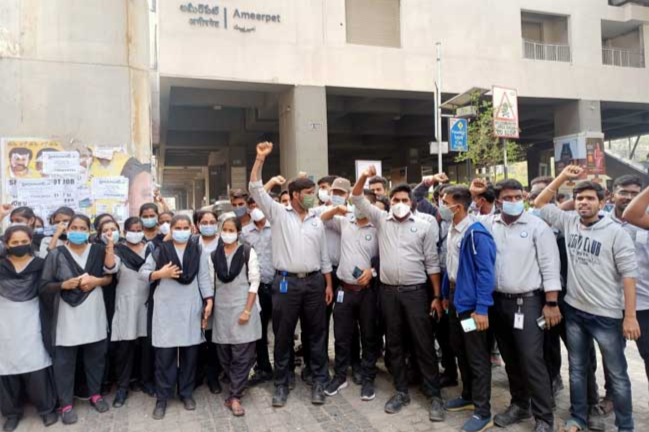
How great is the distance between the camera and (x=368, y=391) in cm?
430

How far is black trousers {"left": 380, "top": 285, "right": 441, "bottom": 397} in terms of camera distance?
4020mm

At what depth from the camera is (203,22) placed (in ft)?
41.5

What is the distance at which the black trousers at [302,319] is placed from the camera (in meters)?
4.20

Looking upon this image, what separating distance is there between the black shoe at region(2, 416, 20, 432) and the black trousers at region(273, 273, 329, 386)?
223cm

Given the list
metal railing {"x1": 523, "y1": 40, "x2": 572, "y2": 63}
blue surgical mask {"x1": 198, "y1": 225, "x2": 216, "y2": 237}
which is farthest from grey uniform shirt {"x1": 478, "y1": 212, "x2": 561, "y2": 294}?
metal railing {"x1": 523, "y1": 40, "x2": 572, "y2": 63}

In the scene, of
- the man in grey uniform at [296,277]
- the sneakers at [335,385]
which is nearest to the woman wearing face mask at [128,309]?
the man in grey uniform at [296,277]

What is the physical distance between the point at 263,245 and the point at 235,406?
1.71 metres

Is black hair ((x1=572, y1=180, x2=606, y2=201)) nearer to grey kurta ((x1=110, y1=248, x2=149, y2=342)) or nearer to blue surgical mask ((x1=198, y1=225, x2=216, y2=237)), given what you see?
blue surgical mask ((x1=198, y1=225, x2=216, y2=237))

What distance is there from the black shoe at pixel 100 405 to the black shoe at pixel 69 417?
0.63ft

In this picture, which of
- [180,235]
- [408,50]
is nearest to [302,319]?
[180,235]

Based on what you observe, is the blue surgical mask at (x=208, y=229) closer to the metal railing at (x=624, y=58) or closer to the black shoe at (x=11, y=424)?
the black shoe at (x=11, y=424)

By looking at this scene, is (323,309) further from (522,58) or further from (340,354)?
(522,58)

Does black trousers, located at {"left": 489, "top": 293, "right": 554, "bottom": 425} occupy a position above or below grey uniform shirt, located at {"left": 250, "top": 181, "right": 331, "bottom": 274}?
below

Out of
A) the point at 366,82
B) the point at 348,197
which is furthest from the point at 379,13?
the point at 348,197
